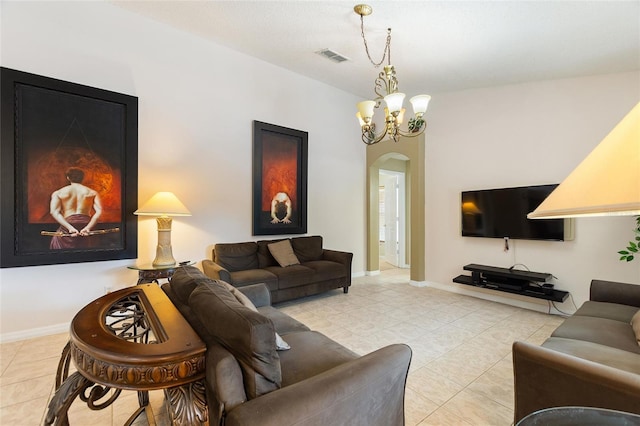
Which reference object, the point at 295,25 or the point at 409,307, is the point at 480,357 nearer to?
the point at 409,307

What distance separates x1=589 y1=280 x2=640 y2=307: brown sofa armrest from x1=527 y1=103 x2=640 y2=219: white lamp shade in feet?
9.84

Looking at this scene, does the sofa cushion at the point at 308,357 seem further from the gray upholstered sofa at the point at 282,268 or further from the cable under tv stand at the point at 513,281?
the cable under tv stand at the point at 513,281

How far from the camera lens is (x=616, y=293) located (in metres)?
2.61

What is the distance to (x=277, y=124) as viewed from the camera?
185 inches

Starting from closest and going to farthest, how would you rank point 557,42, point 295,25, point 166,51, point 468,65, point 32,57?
point 32,57 < point 557,42 < point 295,25 < point 166,51 < point 468,65

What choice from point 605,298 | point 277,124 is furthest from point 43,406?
point 605,298

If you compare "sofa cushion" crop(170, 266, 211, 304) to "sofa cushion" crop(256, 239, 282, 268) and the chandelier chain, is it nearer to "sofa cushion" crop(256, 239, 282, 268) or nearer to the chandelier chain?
"sofa cushion" crop(256, 239, 282, 268)

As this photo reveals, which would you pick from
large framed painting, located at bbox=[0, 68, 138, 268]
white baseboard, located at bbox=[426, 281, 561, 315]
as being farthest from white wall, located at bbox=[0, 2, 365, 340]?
white baseboard, located at bbox=[426, 281, 561, 315]

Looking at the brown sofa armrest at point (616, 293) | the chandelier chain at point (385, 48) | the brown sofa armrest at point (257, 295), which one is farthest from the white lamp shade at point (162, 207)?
the brown sofa armrest at point (616, 293)

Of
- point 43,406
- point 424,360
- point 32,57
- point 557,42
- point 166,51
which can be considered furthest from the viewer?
point 166,51

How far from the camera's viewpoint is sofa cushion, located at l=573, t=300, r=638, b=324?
7.40 ft

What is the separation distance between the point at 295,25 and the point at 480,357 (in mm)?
3941

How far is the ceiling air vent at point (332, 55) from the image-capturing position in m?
3.97

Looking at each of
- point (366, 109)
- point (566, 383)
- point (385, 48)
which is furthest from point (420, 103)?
point (566, 383)
